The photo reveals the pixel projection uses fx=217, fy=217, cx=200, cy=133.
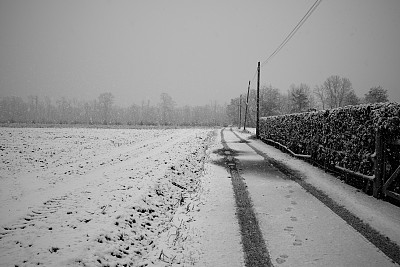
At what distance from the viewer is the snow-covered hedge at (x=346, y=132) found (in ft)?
18.9

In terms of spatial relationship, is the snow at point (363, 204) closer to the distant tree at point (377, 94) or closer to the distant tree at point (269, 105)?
the distant tree at point (377, 94)

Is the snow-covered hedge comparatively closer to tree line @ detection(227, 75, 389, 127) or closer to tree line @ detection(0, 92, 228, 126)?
tree line @ detection(227, 75, 389, 127)

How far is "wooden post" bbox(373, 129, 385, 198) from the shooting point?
5.83 metres

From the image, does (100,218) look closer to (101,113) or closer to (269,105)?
(269,105)

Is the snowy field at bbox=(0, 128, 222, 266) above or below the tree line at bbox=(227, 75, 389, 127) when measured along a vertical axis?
below

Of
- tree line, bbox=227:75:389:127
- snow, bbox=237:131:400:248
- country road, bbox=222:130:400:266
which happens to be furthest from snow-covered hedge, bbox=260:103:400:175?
tree line, bbox=227:75:389:127

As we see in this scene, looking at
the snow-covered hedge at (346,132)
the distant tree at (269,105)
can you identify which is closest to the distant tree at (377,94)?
the distant tree at (269,105)

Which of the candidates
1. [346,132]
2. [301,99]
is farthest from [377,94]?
[346,132]

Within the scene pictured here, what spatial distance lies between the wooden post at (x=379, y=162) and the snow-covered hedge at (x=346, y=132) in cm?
22

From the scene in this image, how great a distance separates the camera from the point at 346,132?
7660 millimetres

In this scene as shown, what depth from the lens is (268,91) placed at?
86.6 m

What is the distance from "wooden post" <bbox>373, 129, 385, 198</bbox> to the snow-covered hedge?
219 millimetres

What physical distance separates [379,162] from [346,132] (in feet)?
6.50

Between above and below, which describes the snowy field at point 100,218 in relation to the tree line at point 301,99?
below
